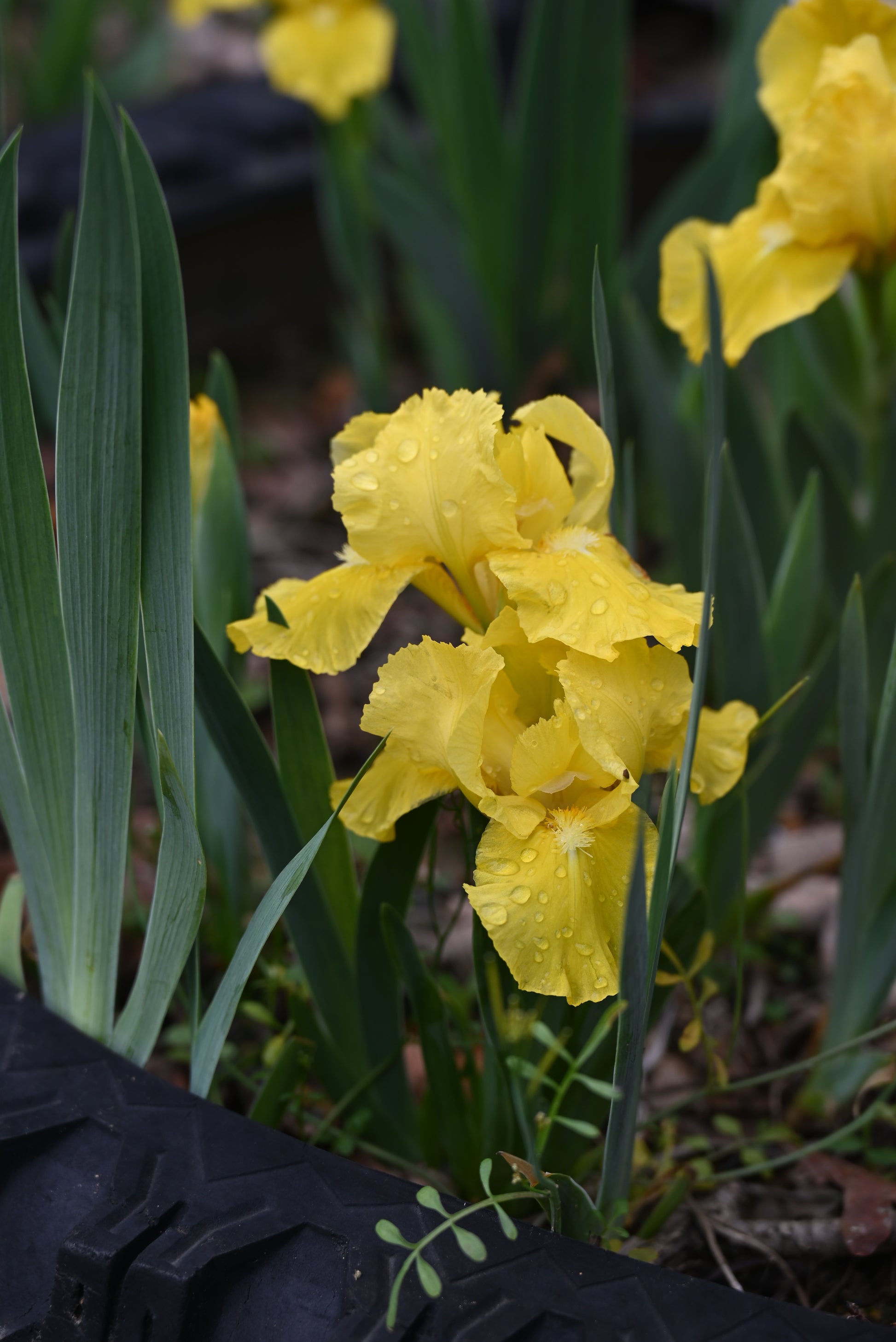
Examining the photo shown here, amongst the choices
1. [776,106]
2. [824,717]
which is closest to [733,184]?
[776,106]

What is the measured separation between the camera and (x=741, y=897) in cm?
88

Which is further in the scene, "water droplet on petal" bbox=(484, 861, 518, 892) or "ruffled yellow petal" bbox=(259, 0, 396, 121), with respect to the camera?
"ruffled yellow petal" bbox=(259, 0, 396, 121)

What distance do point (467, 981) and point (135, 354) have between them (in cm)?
78

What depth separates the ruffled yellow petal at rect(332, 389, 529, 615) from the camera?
685mm

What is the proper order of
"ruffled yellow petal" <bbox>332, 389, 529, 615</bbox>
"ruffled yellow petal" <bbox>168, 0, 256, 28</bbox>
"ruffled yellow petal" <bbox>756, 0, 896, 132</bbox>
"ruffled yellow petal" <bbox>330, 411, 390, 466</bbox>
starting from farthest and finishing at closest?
1. "ruffled yellow petal" <bbox>168, 0, 256, 28</bbox>
2. "ruffled yellow petal" <bbox>756, 0, 896, 132</bbox>
3. "ruffled yellow petal" <bbox>330, 411, 390, 466</bbox>
4. "ruffled yellow petal" <bbox>332, 389, 529, 615</bbox>

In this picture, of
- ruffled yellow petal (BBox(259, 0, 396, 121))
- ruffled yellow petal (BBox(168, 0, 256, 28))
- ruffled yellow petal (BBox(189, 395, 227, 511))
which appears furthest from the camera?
ruffled yellow petal (BBox(168, 0, 256, 28))

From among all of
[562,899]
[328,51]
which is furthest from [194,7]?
[562,899]

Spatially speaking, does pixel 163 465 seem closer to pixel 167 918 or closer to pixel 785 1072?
pixel 167 918

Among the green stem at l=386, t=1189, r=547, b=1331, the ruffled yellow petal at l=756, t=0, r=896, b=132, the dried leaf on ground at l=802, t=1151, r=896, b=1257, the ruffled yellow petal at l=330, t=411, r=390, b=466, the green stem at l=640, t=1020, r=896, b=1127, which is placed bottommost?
the dried leaf on ground at l=802, t=1151, r=896, b=1257

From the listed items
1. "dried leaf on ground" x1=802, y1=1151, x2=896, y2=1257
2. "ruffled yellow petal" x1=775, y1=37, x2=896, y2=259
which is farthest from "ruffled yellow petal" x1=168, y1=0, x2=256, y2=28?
"dried leaf on ground" x1=802, y1=1151, x2=896, y2=1257

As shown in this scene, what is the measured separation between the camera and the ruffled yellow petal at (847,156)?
0.99 meters

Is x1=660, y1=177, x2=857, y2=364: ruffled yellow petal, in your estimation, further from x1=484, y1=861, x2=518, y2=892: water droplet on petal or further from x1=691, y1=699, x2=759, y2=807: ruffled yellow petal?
x1=484, y1=861, x2=518, y2=892: water droplet on petal

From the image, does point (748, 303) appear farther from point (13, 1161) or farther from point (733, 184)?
point (13, 1161)

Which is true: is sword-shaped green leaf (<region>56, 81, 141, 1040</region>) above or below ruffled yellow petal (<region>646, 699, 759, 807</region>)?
above
